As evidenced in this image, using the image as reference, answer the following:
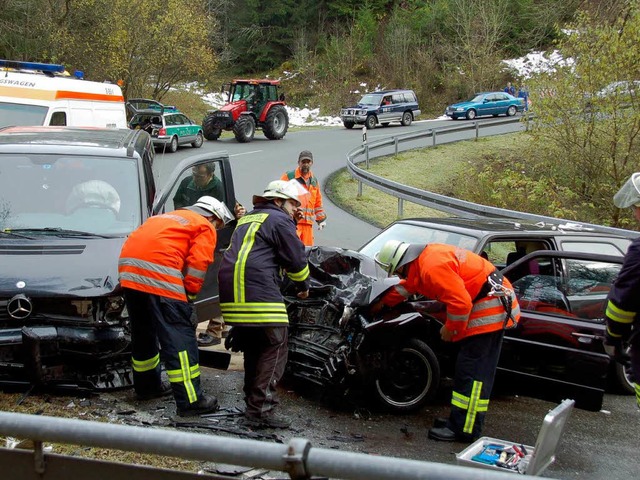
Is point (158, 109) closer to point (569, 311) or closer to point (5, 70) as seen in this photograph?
point (5, 70)

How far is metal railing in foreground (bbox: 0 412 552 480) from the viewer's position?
2.02 m

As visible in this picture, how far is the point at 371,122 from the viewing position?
116 feet

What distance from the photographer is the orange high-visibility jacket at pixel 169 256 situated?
5.26 metres

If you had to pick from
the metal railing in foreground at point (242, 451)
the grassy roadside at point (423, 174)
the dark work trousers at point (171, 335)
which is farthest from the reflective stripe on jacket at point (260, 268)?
the grassy roadside at point (423, 174)

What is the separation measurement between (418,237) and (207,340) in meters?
2.40

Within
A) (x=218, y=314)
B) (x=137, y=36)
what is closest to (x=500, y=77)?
(x=137, y=36)

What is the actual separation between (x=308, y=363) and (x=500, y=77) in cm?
4251

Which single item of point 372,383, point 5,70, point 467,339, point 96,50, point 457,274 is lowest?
point 372,383

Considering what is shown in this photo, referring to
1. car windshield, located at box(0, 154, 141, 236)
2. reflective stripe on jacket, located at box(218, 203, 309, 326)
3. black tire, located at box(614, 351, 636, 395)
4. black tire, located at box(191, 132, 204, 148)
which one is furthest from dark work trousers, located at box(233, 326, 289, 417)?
black tire, located at box(191, 132, 204, 148)

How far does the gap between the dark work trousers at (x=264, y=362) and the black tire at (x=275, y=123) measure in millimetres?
23575

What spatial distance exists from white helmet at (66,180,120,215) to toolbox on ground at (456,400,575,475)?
3.58 meters

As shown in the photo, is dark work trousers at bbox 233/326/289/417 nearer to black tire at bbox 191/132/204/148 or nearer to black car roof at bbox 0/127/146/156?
black car roof at bbox 0/127/146/156

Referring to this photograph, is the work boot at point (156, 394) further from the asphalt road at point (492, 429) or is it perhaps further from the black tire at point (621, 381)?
the black tire at point (621, 381)

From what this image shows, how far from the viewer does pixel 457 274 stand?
517cm
